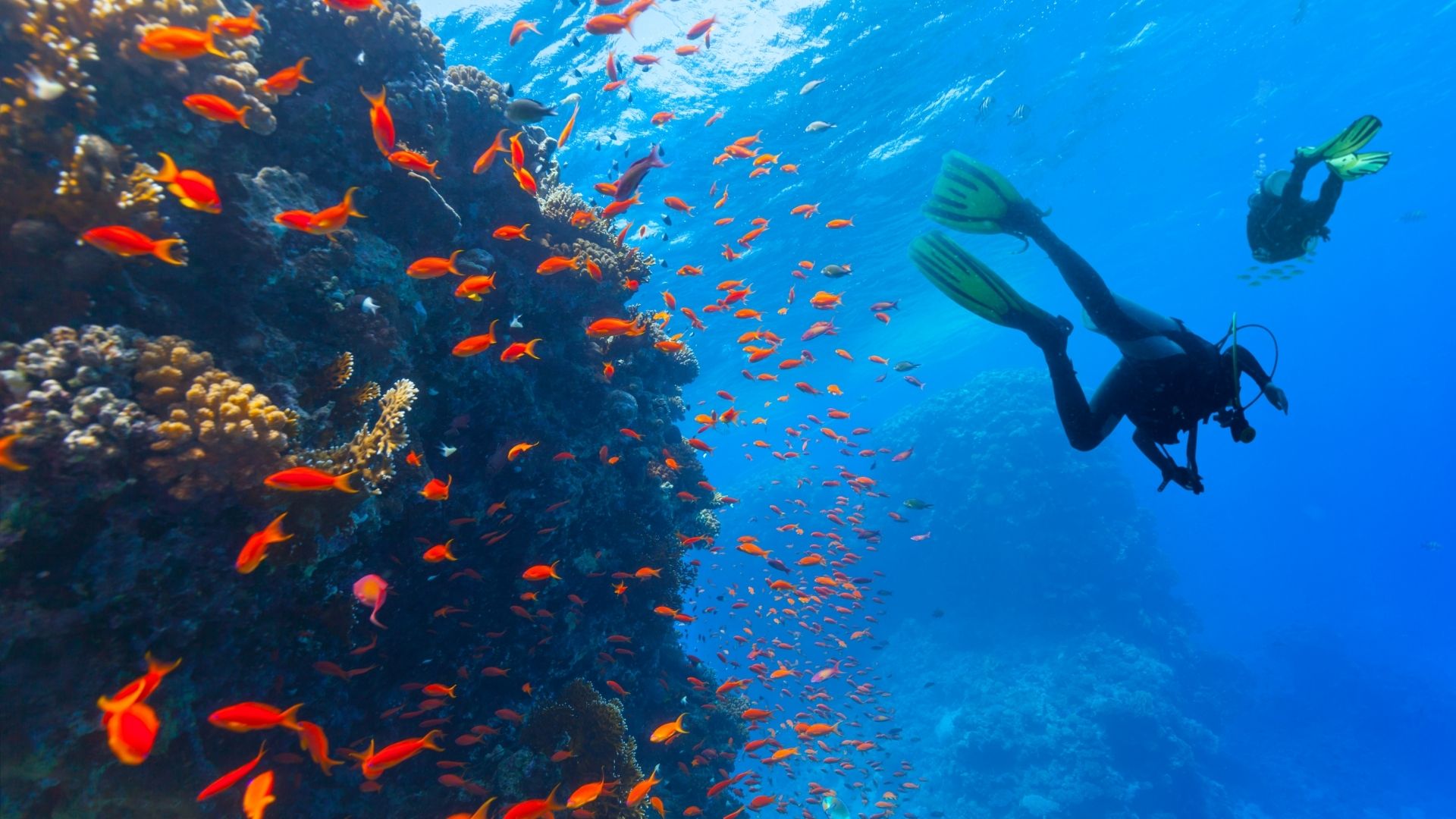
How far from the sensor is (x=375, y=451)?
405 cm

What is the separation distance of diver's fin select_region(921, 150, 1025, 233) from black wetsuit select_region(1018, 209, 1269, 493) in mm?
496

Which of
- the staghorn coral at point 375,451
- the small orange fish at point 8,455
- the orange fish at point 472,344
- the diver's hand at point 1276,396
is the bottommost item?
the small orange fish at point 8,455

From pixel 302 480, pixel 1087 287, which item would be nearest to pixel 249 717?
pixel 302 480

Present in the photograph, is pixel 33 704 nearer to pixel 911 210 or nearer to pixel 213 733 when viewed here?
pixel 213 733

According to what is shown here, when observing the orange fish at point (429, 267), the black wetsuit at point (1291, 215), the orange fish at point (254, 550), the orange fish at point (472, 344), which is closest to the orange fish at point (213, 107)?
the orange fish at point (429, 267)

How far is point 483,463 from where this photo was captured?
6793 millimetres

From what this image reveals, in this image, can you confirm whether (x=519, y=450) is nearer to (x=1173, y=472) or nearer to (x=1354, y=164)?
(x=1173, y=472)

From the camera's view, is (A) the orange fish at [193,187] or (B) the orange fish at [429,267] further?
(B) the orange fish at [429,267]

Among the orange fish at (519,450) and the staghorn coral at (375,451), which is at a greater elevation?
the orange fish at (519,450)

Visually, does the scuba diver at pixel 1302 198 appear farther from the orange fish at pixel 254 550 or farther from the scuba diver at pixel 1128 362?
the orange fish at pixel 254 550

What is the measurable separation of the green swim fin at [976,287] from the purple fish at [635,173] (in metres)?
2.88

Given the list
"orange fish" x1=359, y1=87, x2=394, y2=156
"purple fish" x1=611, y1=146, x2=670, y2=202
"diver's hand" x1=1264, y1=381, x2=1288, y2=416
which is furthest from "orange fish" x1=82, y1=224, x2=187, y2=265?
"diver's hand" x1=1264, y1=381, x2=1288, y2=416

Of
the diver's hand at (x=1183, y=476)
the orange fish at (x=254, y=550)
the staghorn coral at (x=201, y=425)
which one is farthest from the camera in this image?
the diver's hand at (x=1183, y=476)

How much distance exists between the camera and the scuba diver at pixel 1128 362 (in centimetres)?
350
